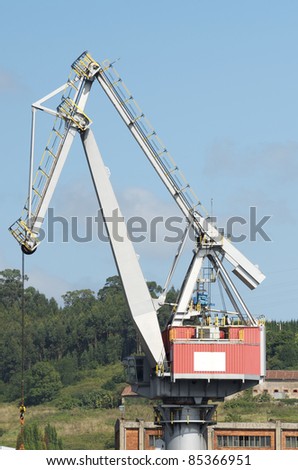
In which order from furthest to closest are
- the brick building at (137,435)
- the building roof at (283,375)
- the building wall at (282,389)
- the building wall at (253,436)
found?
the building roof at (283,375)
the building wall at (282,389)
the brick building at (137,435)
the building wall at (253,436)

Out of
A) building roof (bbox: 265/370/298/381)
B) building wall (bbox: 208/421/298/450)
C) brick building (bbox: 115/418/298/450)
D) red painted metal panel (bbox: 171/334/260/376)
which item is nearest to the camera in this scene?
red painted metal panel (bbox: 171/334/260/376)

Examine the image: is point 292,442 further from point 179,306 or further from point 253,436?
point 179,306

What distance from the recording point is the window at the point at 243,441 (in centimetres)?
11550

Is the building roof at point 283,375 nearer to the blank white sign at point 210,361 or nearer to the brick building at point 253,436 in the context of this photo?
the brick building at point 253,436

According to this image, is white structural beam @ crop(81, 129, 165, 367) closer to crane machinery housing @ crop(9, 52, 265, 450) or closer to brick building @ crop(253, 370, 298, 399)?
crane machinery housing @ crop(9, 52, 265, 450)

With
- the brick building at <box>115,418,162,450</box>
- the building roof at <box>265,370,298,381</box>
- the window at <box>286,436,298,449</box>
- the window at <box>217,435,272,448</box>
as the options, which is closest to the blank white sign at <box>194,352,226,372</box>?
the window at <box>217,435,272,448</box>

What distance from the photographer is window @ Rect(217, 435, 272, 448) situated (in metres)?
116

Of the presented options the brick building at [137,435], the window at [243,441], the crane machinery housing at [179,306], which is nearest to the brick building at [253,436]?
the window at [243,441]

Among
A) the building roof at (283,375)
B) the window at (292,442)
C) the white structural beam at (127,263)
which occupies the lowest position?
the window at (292,442)

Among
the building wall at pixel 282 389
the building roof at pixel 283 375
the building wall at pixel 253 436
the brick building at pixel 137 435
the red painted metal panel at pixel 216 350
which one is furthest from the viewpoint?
the building roof at pixel 283 375

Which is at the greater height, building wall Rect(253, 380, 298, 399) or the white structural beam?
the white structural beam
